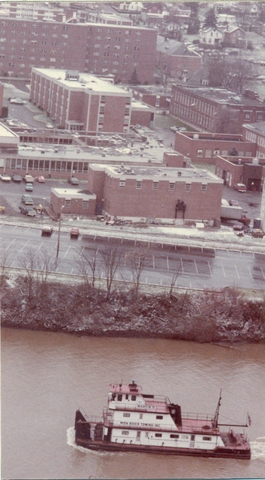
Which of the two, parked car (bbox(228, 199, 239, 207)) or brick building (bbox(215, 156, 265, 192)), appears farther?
brick building (bbox(215, 156, 265, 192))

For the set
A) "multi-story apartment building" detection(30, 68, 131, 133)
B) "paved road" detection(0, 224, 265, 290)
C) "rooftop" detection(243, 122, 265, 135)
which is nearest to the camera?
"paved road" detection(0, 224, 265, 290)

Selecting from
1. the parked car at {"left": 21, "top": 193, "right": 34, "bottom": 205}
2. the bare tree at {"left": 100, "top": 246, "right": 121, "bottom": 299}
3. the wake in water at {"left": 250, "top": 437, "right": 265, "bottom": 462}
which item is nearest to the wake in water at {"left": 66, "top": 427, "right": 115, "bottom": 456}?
the wake in water at {"left": 250, "top": 437, "right": 265, "bottom": 462}

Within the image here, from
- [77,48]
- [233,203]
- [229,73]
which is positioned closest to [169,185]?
[233,203]

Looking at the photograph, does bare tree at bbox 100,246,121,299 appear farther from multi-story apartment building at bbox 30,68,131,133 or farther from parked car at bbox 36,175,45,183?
multi-story apartment building at bbox 30,68,131,133

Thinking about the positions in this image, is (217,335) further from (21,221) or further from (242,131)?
(242,131)

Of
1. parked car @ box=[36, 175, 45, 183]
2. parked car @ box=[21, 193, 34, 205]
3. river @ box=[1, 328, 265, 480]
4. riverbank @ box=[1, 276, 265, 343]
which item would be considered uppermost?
parked car @ box=[21, 193, 34, 205]

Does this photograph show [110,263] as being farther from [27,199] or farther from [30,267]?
[27,199]

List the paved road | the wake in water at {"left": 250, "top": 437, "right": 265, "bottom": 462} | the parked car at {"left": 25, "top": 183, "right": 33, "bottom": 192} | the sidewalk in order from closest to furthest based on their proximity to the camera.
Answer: the wake in water at {"left": 250, "top": 437, "right": 265, "bottom": 462} → the paved road → the sidewalk → the parked car at {"left": 25, "top": 183, "right": 33, "bottom": 192}
